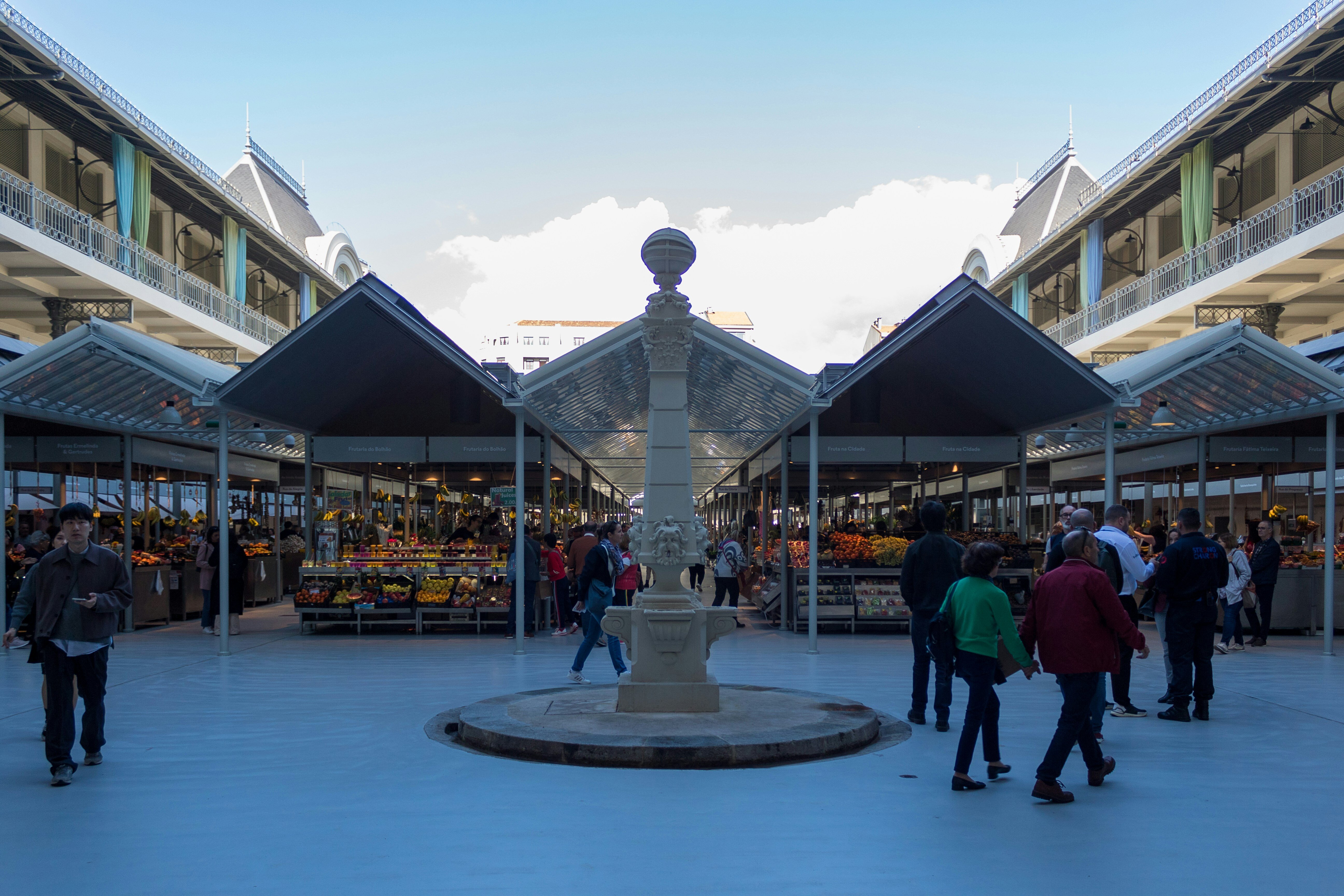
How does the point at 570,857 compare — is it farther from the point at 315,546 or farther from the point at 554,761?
the point at 315,546

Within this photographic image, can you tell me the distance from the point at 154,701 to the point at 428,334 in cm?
577

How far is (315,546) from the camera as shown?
64.2 feet

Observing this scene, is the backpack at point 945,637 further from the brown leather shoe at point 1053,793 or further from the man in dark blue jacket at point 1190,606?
the man in dark blue jacket at point 1190,606

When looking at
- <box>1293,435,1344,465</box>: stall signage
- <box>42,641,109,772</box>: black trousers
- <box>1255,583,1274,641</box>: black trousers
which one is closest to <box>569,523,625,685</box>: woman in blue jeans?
<box>42,641,109,772</box>: black trousers

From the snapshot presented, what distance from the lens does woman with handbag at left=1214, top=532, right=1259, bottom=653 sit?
43.1 ft

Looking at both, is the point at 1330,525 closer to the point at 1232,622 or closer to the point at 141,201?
the point at 1232,622

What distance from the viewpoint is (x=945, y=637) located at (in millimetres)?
7758

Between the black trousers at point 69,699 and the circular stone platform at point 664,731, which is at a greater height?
the black trousers at point 69,699

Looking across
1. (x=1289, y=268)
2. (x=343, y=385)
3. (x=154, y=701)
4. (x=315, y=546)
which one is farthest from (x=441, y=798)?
(x=1289, y=268)

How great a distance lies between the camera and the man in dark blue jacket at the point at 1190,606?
871 centimetres

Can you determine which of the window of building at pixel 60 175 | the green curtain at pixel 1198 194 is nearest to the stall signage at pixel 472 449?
the window of building at pixel 60 175

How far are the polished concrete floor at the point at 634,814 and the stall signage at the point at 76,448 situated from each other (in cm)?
743

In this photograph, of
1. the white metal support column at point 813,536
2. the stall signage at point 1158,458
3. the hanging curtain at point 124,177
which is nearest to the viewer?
the white metal support column at point 813,536

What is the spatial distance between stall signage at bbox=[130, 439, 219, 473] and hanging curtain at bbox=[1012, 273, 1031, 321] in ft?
95.4
